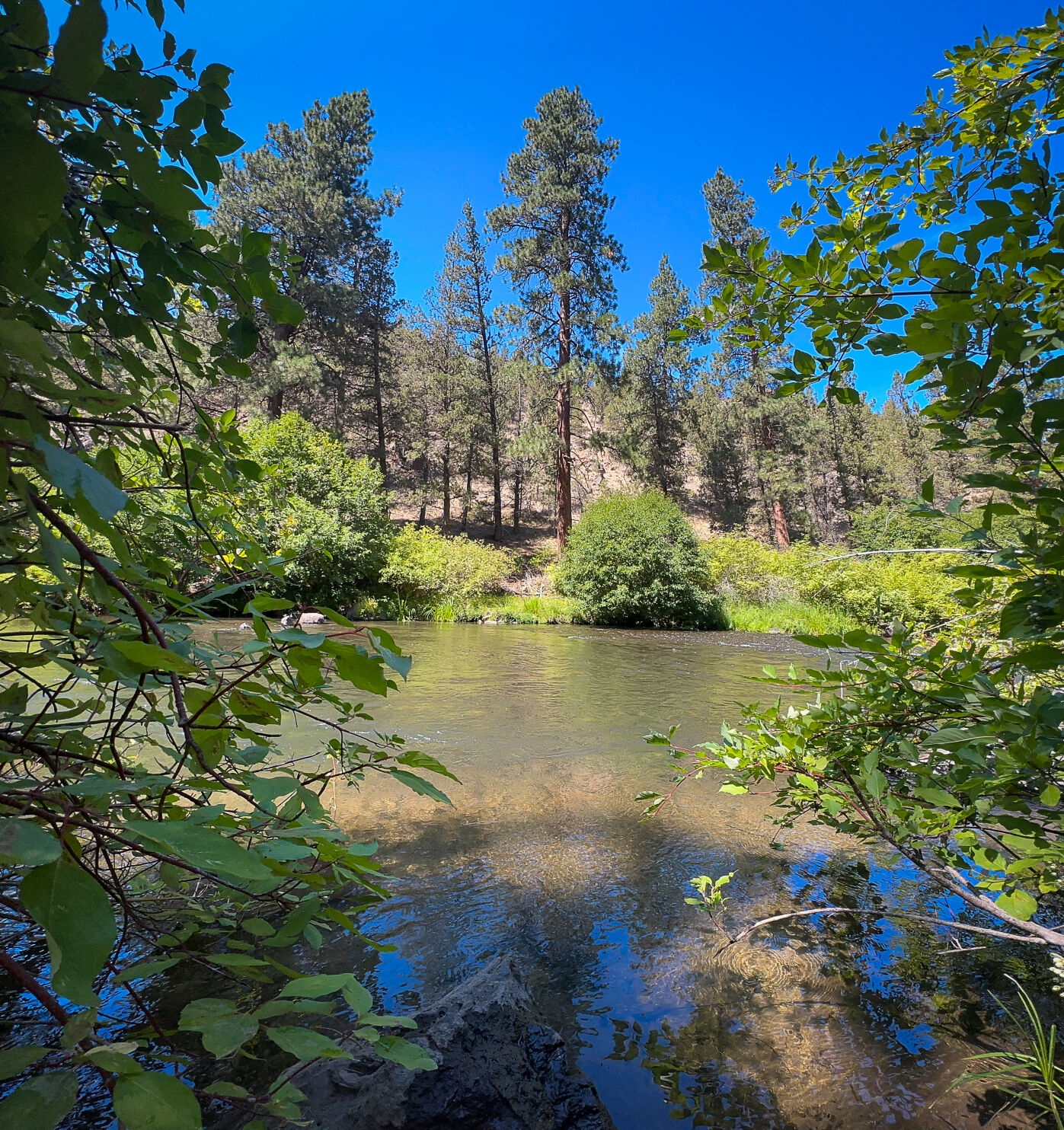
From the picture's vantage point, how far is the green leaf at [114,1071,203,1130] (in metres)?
0.44

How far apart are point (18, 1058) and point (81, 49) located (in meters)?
0.82

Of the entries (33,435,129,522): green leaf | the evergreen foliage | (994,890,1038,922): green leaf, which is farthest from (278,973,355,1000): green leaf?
(994,890,1038,922): green leaf

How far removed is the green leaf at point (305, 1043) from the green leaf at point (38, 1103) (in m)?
0.18

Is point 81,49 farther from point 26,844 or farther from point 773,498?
point 773,498

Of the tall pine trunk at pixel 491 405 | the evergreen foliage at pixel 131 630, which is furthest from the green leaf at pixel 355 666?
the tall pine trunk at pixel 491 405

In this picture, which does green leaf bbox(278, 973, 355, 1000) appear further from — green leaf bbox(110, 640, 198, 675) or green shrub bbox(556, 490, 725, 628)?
green shrub bbox(556, 490, 725, 628)

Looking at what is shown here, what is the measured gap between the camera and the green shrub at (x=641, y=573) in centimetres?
1905

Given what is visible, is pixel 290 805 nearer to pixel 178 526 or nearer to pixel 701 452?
pixel 178 526

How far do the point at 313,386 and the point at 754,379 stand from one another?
21.2 metres

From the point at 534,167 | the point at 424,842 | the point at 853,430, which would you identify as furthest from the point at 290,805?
the point at 853,430

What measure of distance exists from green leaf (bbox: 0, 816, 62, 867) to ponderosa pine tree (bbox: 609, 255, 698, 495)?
116 feet

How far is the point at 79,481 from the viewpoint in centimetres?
41

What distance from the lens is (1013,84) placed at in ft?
4.99

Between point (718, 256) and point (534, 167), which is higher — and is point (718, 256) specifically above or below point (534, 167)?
below
